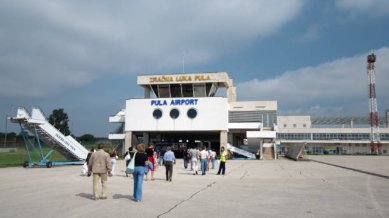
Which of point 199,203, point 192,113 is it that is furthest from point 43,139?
point 192,113

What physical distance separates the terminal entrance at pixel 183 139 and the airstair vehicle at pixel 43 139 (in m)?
24.4

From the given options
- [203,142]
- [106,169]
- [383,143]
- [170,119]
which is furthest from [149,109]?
[383,143]

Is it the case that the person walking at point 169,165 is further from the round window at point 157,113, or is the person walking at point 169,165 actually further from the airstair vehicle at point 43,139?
the round window at point 157,113

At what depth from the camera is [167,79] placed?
5278 cm

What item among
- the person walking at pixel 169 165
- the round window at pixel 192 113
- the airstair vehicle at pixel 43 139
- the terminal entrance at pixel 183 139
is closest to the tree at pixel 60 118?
the terminal entrance at pixel 183 139

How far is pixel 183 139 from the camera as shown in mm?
63875

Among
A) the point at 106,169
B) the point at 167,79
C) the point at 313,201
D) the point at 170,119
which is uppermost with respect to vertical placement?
the point at 167,79

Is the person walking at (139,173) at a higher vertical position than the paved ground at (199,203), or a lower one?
higher

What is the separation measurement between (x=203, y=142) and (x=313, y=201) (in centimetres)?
5118

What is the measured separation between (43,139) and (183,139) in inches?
1456

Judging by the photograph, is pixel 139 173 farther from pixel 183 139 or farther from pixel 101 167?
pixel 183 139

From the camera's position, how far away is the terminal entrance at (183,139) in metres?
55.8

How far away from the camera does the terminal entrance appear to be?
55.8 meters

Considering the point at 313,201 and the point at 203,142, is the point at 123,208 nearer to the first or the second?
the point at 313,201
